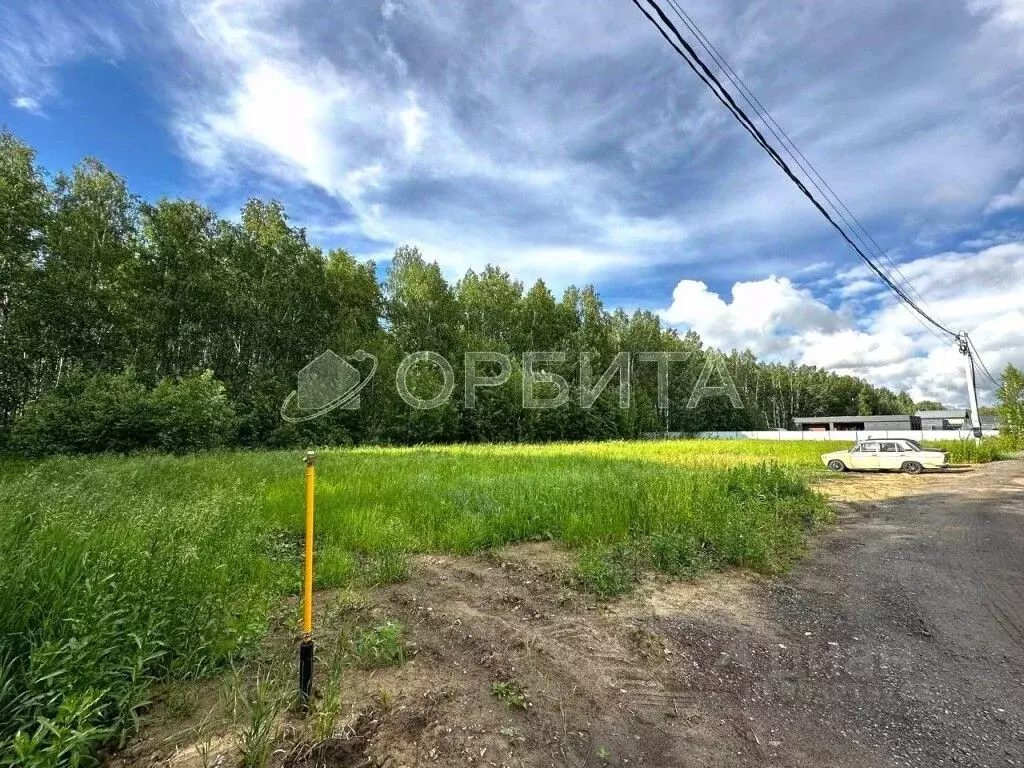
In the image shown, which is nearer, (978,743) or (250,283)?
(978,743)

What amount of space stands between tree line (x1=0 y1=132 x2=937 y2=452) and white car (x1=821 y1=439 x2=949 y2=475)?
21756mm

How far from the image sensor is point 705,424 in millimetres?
55688

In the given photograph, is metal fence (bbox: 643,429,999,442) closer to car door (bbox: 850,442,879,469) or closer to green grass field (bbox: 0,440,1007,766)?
car door (bbox: 850,442,879,469)

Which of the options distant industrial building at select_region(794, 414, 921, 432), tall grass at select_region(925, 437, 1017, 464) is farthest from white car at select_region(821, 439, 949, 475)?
distant industrial building at select_region(794, 414, 921, 432)

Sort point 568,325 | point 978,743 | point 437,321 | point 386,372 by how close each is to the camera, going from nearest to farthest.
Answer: point 978,743 < point 386,372 < point 437,321 < point 568,325

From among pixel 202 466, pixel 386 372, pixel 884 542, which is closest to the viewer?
pixel 884 542

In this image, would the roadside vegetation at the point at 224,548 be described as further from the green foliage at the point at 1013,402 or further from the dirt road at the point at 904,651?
the green foliage at the point at 1013,402

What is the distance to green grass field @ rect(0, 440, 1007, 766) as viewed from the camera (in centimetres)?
225

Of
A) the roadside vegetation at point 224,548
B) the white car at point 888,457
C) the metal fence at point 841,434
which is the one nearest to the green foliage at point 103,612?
the roadside vegetation at point 224,548

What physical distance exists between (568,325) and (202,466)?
118ft

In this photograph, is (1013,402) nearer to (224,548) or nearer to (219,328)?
(224,548)

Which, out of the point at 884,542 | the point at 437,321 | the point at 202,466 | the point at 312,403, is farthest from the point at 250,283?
the point at 884,542

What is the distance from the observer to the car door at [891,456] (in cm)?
1576

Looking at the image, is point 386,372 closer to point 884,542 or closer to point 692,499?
point 692,499
